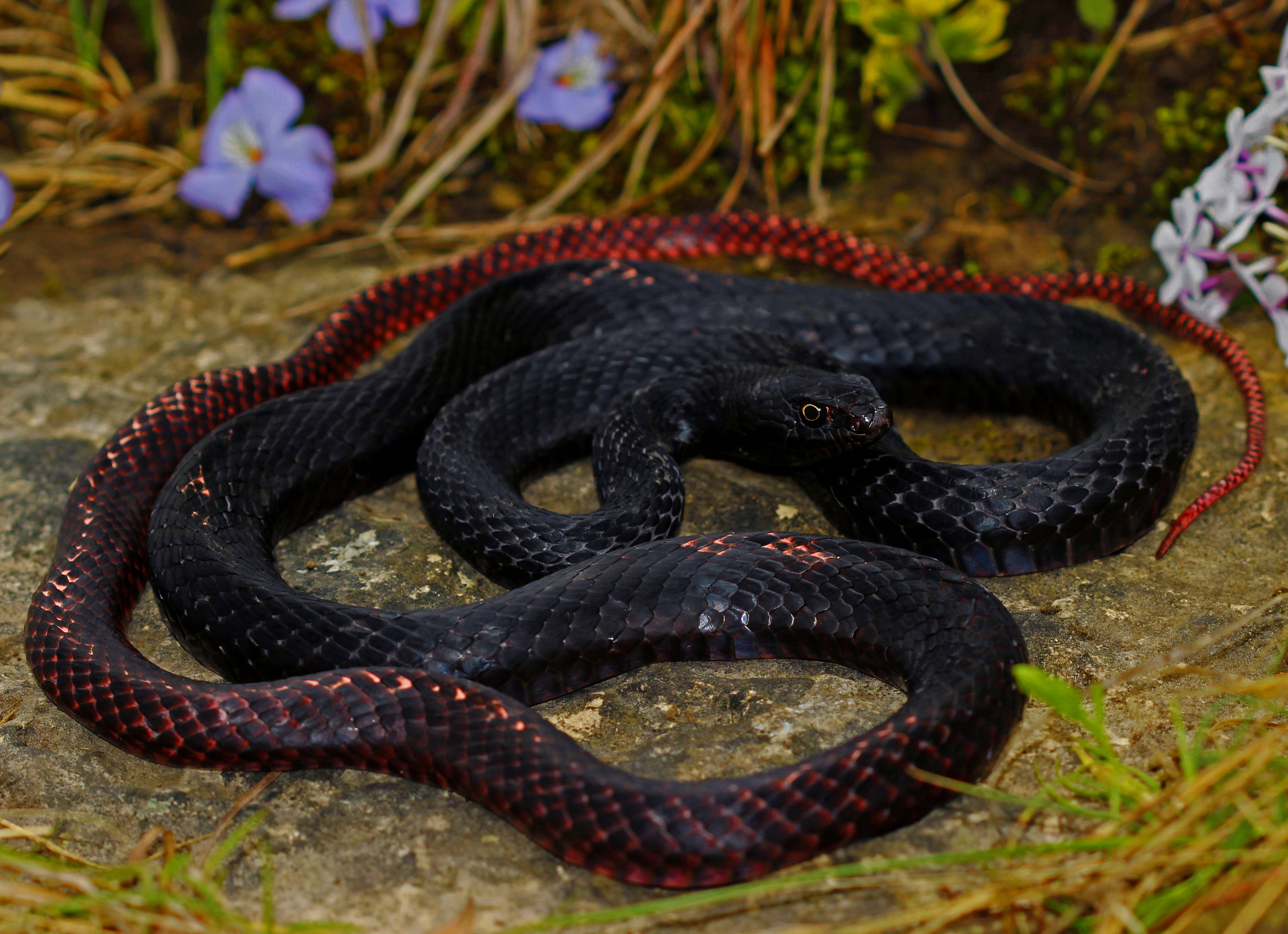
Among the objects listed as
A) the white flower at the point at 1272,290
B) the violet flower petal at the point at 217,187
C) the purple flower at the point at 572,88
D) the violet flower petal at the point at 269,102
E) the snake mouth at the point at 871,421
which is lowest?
the snake mouth at the point at 871,421

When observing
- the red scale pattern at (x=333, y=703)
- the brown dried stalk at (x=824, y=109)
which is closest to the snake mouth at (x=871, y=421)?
the red scale pattern at (x=333, y=703)

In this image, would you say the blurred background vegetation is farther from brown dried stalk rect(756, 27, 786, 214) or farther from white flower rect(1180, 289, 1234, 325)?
white flower rect(1180, 289, 1234, 325)

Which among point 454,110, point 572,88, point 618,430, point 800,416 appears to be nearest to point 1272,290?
point 800,416

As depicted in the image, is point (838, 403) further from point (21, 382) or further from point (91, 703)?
point (21, 382)

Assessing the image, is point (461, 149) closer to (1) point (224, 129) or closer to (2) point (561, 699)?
(1) point (224, 129)

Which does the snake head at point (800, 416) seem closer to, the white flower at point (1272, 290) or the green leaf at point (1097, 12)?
the white flower at point (1272, 290)

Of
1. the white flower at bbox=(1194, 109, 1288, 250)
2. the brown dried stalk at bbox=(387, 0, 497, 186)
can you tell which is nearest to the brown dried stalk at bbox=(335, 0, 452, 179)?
the brown dried stalk at bbox=(387, 0, 497, 186)

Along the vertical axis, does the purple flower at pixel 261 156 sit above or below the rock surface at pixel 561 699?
above
